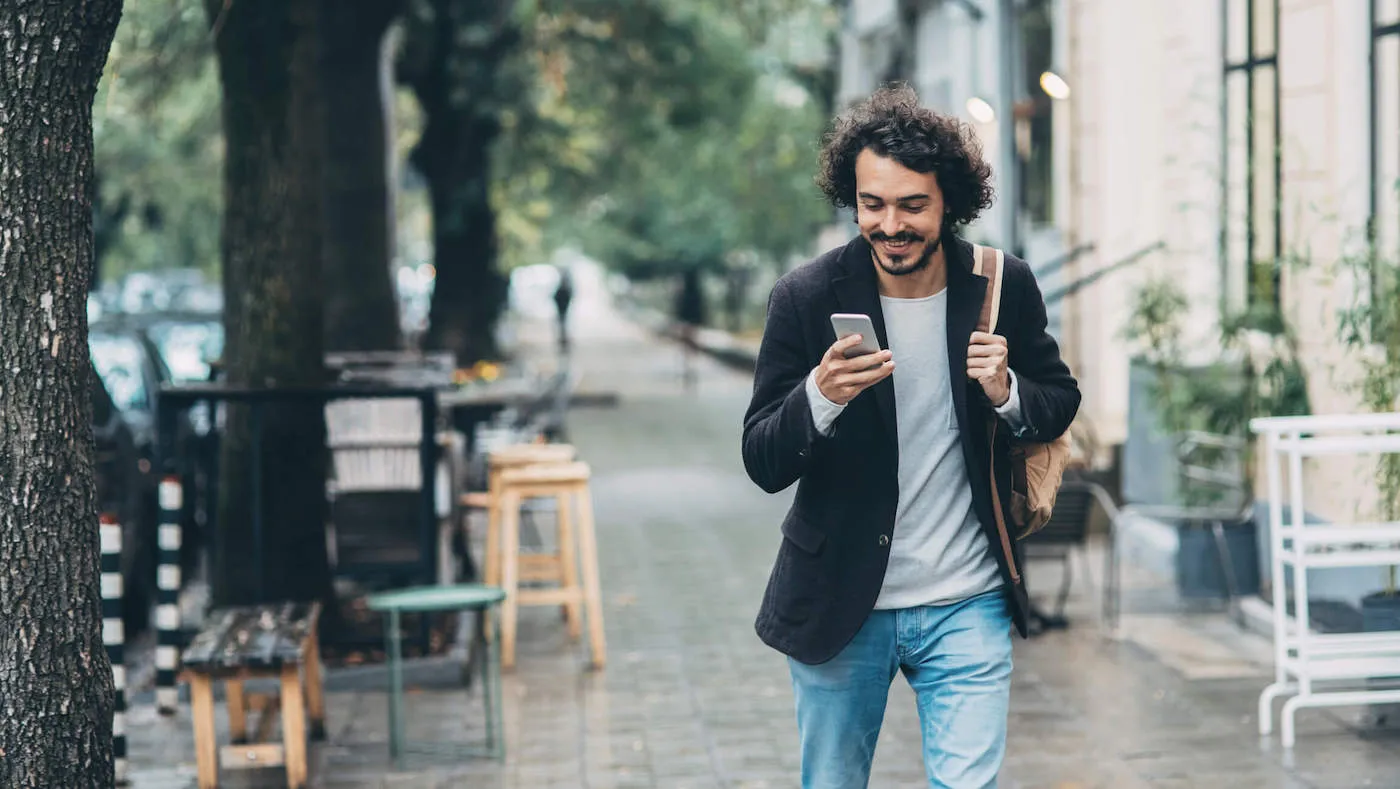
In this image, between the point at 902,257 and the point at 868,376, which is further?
the point at 902,257

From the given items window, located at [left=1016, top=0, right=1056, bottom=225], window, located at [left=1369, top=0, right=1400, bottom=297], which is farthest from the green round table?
window, located at [left=1016, top=0, right=1056, bottom=225]

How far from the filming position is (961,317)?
4023mm

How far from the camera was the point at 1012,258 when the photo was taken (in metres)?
4.13

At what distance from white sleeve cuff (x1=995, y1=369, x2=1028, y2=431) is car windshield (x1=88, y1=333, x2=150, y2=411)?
927 cm

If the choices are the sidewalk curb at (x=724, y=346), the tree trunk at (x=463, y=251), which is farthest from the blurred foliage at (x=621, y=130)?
the sidewalk curb at (x=724, y=346)

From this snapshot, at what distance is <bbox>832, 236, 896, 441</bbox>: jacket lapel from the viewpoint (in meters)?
3.96

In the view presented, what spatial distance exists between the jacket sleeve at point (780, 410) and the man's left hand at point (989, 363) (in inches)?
13.3

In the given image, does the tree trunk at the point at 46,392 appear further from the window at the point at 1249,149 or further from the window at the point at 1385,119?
the window at the point at 1249,149

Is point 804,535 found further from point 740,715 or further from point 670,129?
point 670,129

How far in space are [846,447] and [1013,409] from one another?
0.36 meters

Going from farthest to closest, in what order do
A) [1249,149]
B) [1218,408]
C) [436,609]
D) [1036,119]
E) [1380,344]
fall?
[1036,119] < [1249,149] < [1218,408] < [1380,344] < [436,609]

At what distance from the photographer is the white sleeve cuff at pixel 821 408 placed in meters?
→ 3.80

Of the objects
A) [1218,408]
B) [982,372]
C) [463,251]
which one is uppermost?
[463,251]

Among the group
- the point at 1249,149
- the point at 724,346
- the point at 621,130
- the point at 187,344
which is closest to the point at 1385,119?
the point at 1249,149
